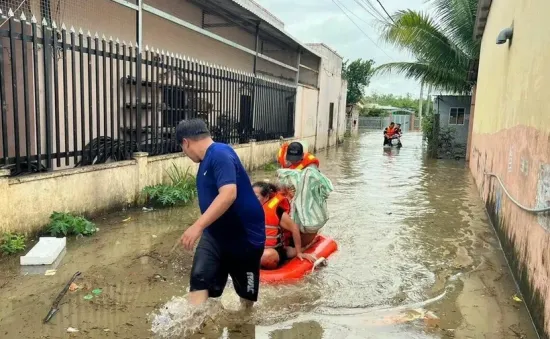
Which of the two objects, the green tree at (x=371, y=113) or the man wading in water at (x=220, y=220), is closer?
the man wading in water at (x=220, y=220)

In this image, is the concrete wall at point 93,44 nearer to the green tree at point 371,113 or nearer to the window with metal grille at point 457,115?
the window with metal grille at point 457,115

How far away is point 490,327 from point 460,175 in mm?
10719

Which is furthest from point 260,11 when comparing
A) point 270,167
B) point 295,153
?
point 295,153

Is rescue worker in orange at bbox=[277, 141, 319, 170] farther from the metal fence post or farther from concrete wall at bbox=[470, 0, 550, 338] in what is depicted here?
the metal fence post

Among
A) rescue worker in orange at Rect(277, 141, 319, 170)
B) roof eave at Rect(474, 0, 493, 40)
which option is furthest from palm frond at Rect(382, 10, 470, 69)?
rescue worker in orange at Rect(277, 141, 319, 170)

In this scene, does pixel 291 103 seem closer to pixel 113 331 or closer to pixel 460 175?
pixel 460 175

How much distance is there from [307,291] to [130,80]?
4.31 m

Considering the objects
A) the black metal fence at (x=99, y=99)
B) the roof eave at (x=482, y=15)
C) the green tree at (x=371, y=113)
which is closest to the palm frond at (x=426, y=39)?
the roof eave at (x=482, y=15)

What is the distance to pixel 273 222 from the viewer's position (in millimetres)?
4520

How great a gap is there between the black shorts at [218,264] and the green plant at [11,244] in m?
2.53

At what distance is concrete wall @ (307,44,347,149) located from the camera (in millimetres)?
20344

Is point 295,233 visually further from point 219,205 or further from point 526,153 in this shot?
point 526,153

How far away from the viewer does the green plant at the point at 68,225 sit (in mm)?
5352

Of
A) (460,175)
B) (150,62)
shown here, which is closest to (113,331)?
(150,62)
